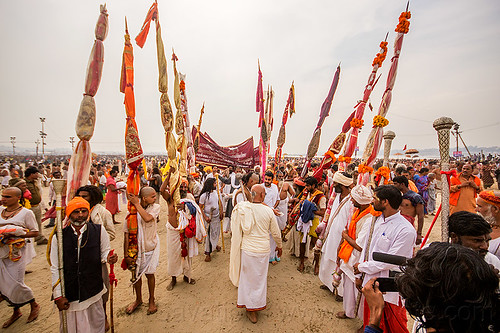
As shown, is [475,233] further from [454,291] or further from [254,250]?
[254,250]

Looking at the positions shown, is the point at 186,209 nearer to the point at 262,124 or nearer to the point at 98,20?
the point at 98,20

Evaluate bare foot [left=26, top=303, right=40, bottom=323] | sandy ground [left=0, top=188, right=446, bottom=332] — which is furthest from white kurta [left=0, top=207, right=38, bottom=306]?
sandy ground [left=0, top=188, right=446, bottom=332]

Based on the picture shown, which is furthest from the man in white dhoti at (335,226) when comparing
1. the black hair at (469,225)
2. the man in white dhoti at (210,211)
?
the man in white dhoti at (210,211)

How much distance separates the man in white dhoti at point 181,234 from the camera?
3.97 meters

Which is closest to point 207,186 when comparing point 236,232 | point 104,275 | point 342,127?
point 236,232

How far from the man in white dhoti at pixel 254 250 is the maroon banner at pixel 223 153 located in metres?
7.02

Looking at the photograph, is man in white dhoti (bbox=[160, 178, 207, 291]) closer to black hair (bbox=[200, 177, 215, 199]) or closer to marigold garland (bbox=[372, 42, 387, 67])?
black hair (bbox=[200, 177, 215, 199])

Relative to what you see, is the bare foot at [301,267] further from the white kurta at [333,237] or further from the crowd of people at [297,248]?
the white kurta at [333,237]

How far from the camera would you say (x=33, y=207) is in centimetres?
533

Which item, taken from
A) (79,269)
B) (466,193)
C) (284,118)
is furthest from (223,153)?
(466,193)

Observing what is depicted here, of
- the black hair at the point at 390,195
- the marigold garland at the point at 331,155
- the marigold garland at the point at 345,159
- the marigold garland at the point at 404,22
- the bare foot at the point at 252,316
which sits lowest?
the bare foot at the point at 252,316

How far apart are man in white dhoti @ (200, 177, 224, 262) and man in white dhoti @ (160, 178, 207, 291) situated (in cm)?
100

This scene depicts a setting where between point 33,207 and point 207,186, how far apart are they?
4.35 meters

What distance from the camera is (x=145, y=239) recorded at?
3.38m
